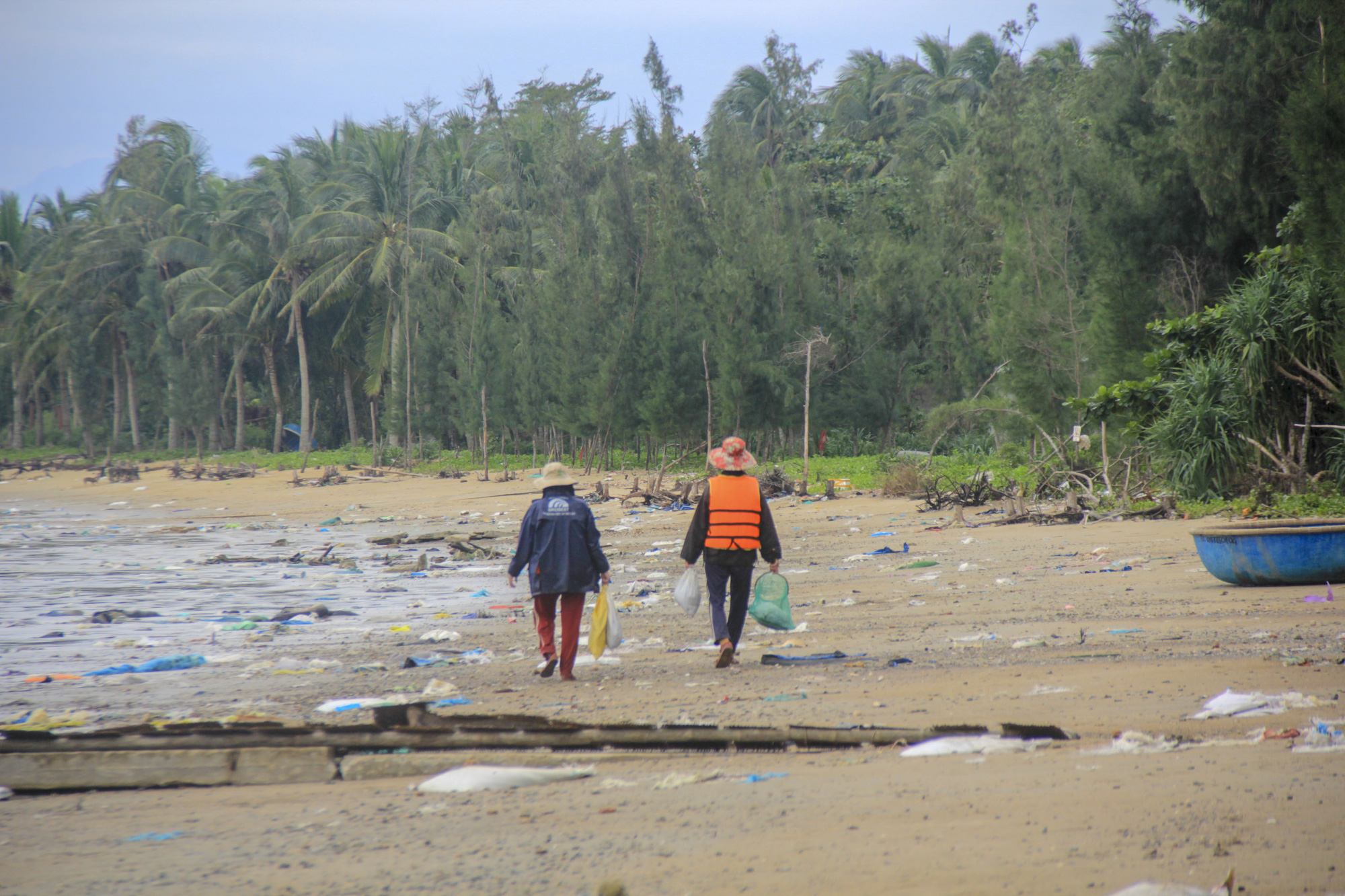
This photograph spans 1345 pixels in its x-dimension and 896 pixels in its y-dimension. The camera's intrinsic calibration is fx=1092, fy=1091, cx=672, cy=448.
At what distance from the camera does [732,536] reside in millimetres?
7066

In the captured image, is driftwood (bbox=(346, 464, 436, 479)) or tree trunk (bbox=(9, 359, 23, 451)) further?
tree trunk (bbox=(9, 359, 23, 451))

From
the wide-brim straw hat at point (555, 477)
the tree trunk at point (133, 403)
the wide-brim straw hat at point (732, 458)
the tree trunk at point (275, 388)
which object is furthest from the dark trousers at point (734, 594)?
the tree trunk at point (133, 403)

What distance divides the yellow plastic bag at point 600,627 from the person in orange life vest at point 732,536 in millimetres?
671

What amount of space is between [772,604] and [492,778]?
10.4 feet

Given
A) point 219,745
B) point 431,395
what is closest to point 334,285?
point 431,395

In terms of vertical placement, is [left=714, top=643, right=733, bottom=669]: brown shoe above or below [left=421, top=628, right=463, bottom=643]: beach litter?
above

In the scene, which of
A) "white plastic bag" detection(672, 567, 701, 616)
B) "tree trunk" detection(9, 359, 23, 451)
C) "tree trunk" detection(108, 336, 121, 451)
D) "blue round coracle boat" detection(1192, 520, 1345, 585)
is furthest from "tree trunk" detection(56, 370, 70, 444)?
"blue round coracle boat" detection(1192, 520, 1345, 585)

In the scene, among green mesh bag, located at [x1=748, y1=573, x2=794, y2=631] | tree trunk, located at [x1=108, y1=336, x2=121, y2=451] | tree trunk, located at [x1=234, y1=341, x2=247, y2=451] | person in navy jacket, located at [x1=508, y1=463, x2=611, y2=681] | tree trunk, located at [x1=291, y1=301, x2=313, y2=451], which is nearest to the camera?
person in navy jacket, located at [x1=508, y1=463, x2=611, y2=681]

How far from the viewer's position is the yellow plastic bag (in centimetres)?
670

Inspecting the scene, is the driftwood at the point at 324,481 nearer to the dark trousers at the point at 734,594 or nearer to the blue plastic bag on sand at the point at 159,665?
the blue plastic bag on sand at the point at 159,665

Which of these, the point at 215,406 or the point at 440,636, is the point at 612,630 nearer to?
the point at 440,636

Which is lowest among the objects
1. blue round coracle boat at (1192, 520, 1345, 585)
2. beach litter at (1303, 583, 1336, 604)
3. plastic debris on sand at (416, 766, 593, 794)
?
plastic debris on sand at (416, 766, 593, 794)

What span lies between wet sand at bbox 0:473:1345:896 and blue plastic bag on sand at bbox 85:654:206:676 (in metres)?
0.26

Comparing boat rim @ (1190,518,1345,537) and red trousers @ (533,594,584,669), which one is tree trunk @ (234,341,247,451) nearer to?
red trousers @ (533,594,584,669)
